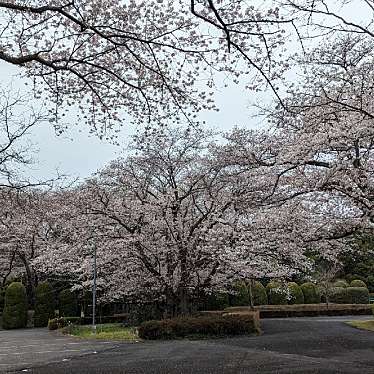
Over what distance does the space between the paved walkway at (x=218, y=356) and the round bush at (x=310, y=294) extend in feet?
50.5

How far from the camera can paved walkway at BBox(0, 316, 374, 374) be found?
27.5 feet

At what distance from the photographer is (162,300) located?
711 inches

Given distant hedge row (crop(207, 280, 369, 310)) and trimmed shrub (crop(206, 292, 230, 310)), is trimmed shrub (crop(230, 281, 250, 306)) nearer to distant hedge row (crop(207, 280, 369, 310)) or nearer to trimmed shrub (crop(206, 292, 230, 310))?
distant hedge row (crop(207, 280, 369, 310))

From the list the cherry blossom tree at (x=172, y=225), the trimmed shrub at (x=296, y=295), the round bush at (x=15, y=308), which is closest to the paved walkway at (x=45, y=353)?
the cherry blossom tree at (x=172, y=225)

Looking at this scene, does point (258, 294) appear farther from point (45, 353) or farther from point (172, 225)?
point (45, 353)

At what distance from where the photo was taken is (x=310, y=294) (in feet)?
97.2

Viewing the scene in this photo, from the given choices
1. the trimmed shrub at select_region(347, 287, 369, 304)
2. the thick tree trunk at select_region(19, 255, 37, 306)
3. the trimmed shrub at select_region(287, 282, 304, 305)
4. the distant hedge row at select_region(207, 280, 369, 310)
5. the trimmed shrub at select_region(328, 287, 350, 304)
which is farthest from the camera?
the trimmed shrub at select_region(328, 287, 350, 304)

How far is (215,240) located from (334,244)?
4.08m

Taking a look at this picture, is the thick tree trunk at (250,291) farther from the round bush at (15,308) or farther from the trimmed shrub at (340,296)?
the round bush at (15,308)

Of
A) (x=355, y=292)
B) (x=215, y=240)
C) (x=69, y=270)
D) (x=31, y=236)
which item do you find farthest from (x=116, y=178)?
(x=355, y=292)

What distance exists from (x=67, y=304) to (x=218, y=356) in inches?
704

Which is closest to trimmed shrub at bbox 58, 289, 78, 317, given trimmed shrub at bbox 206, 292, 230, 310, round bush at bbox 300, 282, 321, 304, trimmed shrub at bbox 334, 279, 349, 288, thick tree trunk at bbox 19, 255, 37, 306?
thick tree trunk at bbox 19, 255, 37, 306

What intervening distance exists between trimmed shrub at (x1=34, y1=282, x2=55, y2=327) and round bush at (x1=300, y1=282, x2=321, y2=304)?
1432 centimetres

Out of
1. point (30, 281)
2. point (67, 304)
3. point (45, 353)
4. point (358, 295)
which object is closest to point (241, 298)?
point (358, 295)
